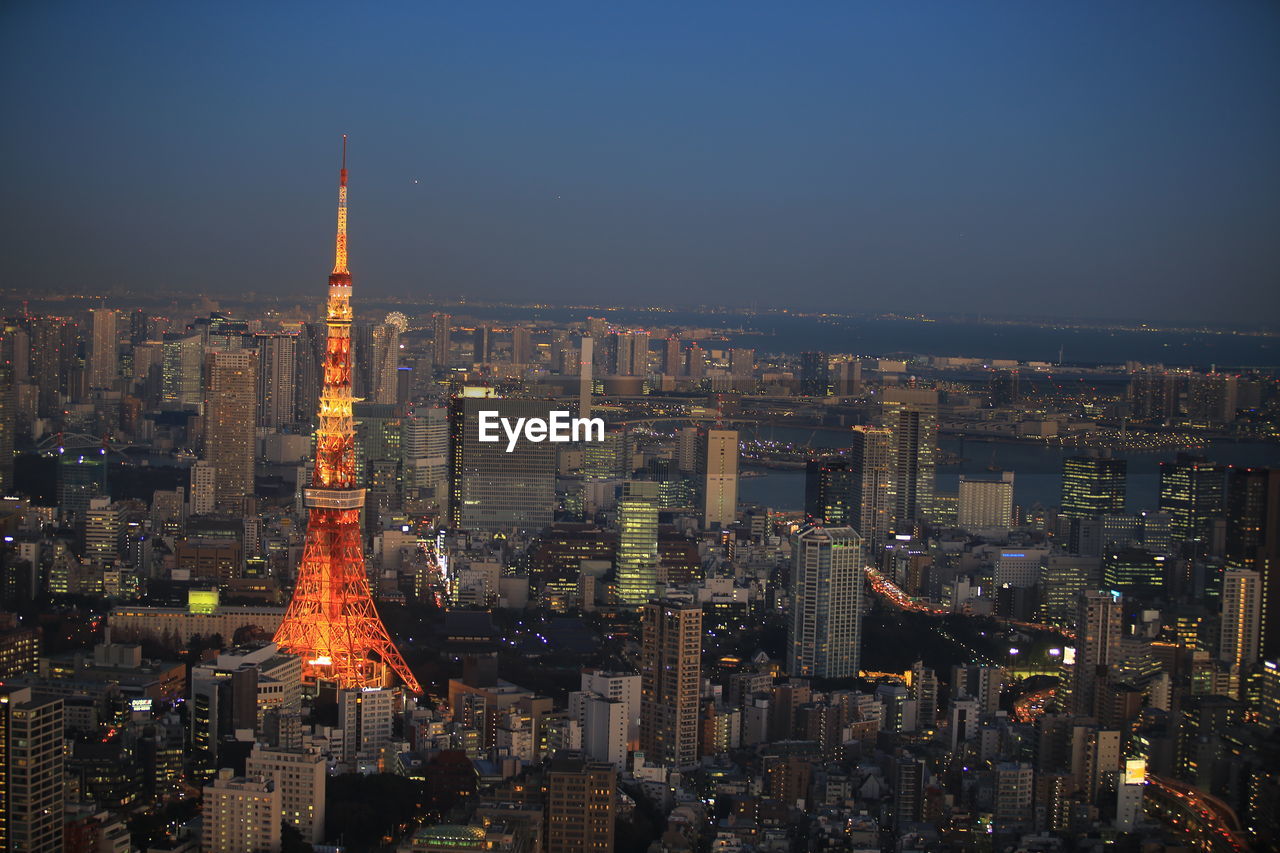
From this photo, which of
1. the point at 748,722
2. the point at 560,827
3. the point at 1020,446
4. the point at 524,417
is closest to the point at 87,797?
the point at 560,827

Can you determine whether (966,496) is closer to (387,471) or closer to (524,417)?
(524,417)

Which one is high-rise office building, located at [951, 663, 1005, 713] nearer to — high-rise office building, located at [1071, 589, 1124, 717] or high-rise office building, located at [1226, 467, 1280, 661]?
high-rise office building, located at [1071, 589, 1124, 717]

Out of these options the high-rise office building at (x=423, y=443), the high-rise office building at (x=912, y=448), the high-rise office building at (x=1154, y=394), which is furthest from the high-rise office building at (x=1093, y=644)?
the high-rise office building at (x=423, y=443)

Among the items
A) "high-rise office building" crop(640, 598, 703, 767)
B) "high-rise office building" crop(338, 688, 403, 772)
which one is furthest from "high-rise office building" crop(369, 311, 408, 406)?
"high-rise office building" crop(338, 688, 403, 772)

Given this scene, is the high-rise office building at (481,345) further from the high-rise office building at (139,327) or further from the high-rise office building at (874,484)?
the high-rise office building at (874,484)

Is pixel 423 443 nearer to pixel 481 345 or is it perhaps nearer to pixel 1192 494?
pixel 481 345

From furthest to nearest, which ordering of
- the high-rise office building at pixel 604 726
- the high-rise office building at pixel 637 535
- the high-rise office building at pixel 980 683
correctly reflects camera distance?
the high-rise office building at pixel 637 535, the high-rise office building at pixel 980 683, the high-rise office building at pixel 604 726
